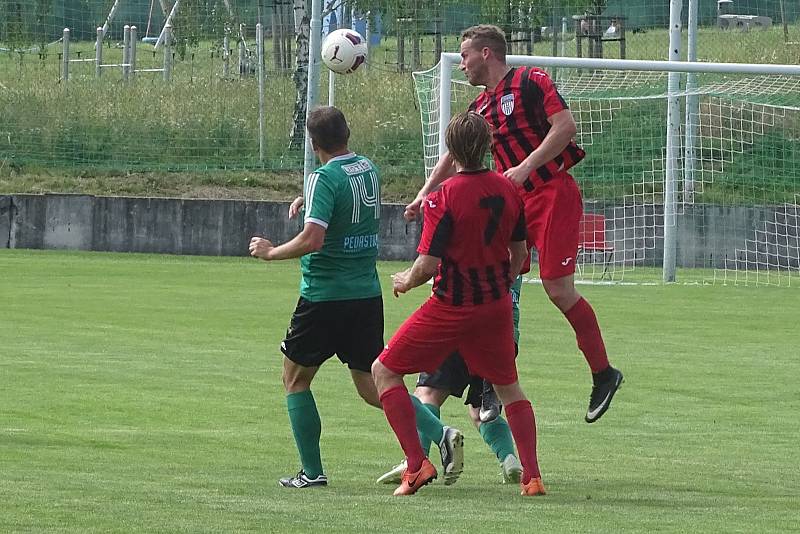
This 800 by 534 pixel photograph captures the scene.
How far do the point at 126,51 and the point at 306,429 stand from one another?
24.5m

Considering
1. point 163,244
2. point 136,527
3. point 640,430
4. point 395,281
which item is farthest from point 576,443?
point 163,244

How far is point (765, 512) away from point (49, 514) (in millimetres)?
2821

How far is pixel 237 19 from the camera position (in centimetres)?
2891

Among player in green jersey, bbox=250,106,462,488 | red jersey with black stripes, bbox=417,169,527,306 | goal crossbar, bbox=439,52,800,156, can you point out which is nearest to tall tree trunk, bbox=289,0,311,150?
goal crossbar, bbox=439,52,800,156

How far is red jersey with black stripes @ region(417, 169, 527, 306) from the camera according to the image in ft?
22.4

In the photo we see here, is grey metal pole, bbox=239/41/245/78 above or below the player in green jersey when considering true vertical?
above

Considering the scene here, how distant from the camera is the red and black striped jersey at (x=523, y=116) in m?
8.17

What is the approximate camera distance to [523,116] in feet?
26.9

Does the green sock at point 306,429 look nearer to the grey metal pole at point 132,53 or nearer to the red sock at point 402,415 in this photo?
the red sock at point 402,415

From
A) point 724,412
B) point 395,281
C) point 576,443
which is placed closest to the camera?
point 395,281

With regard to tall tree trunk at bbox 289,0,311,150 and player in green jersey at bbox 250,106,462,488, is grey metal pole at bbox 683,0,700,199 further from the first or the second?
player in green jersey at bbox 250,106,462,488

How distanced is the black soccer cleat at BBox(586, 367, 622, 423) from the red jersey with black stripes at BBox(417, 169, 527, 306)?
5.03 ft

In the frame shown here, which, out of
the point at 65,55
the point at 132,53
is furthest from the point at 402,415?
the point at 132,53

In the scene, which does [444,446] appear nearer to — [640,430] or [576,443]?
[576,443]
